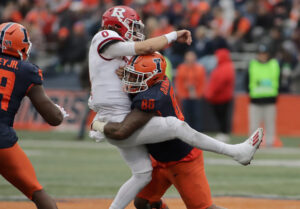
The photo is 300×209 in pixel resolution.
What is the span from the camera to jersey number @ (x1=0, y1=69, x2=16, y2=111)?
17.7 feet

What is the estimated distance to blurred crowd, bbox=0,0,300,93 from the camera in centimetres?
1736

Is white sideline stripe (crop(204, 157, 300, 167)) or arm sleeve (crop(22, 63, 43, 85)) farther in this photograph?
white sideline stripe (crop(204, 157, 300, 167))

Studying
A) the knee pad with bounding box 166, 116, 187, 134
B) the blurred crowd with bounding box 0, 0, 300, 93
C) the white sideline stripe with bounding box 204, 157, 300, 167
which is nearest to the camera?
the knee pad with bounding box 166, 116, 187, 134

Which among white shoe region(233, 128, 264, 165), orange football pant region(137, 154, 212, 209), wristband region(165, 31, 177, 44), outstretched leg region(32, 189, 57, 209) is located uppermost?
wristband region(165, 31, 177, 44)

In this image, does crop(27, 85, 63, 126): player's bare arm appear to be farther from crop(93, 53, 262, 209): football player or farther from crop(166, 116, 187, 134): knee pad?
crop(166, 116, 187, 134): knee pad

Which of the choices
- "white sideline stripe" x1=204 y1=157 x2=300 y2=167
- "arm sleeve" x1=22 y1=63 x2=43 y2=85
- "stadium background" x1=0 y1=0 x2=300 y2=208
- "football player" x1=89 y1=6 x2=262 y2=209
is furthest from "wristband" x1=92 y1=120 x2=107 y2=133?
"white sideline stripe" x1=204 y1=157 x2=300 y2=167

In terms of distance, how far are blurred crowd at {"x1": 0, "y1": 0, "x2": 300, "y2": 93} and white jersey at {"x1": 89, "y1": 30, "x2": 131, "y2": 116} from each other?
9.83 metres

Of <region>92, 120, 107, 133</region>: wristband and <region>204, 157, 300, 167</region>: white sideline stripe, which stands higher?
<region>92, 120, 107, 133</region>: wristband

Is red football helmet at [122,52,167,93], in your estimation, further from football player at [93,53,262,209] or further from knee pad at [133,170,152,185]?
knee pad at [133,170,152,185]

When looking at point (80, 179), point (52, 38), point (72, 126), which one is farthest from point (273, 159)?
point (52, 38)

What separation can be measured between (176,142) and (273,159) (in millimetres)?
7080

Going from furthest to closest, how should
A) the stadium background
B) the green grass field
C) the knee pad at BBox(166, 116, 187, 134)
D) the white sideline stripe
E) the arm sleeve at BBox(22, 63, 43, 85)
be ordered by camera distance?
the white sideline stripe < the stadium background < the green grass field < the arm sleeve at BBox(22, 63, 43, 85) < the knee pad at BBox(166, 116, 187, 134)

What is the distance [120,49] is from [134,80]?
0.28 meters

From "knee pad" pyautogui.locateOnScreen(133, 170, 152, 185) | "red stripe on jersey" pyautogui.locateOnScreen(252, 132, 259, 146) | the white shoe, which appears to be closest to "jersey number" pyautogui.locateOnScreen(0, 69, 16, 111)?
"knee pad" pyautogui.locateOnScreen(133, 170, 152, 185)
